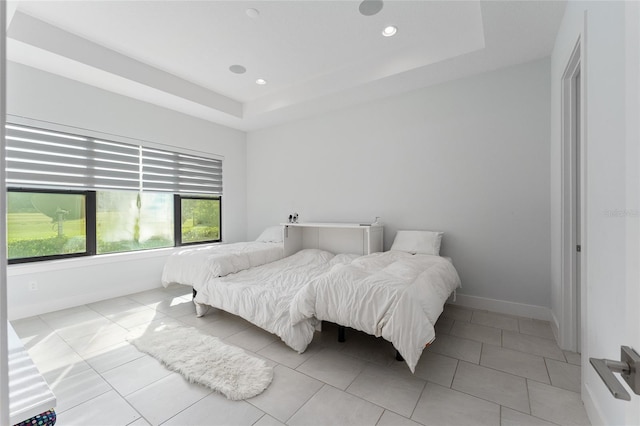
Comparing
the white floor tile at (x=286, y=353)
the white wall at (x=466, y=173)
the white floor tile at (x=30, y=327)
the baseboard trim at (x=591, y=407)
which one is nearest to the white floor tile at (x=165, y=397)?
the white floor tile at (x=286, y=353)

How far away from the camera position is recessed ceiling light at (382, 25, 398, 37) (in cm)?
260

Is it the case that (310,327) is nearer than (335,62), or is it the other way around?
(310,327)

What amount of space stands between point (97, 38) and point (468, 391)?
4497 millimetres

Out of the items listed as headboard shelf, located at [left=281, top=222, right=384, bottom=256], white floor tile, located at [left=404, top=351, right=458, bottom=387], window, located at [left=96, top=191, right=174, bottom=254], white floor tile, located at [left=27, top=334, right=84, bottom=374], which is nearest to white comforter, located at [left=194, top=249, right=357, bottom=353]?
headboard shelf, located at [left=281, top=222, right=384, bottom=256]

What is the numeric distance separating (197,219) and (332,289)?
3.42m

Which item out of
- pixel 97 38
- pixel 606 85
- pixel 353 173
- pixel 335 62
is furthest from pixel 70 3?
pixel 606 85

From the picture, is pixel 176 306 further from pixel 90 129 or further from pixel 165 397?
pixel 90 129

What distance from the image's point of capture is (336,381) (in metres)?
1.79

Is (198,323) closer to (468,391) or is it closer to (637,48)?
(468,391)

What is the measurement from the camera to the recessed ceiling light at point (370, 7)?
2.27 m

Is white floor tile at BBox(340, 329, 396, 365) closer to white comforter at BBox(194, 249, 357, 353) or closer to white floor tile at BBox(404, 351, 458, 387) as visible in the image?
white floor tile at BBox(404, 351, 458, 387)

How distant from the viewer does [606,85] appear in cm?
120

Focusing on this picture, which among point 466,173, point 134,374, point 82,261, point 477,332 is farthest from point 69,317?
point 466,173

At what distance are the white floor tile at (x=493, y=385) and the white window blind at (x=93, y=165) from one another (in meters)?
4.31
